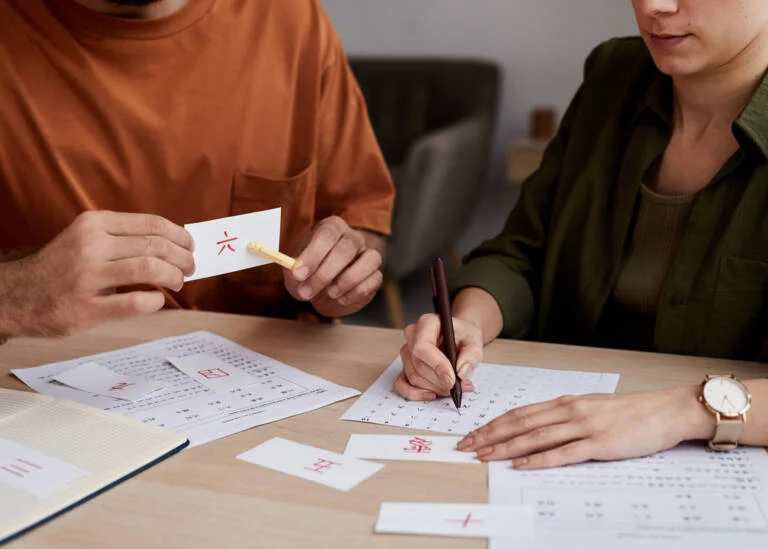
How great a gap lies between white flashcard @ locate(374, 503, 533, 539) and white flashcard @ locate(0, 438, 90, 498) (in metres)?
0.31

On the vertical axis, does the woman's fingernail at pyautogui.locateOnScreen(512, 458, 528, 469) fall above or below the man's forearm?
below

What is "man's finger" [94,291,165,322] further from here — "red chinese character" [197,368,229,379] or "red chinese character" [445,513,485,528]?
"red chinese character" [445,513,485,528]

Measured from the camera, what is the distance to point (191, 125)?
4.86 feet

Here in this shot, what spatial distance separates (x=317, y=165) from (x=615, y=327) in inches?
24.7

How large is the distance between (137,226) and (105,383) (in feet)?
0.81

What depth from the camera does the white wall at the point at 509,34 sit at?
3.81m

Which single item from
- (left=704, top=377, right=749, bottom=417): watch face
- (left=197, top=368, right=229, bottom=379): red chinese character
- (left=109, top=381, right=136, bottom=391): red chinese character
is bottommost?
(left=197, top=368, right=229, bottom=379): red chinese character

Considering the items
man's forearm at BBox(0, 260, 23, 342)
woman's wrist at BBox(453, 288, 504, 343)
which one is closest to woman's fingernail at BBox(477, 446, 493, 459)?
woman's wrist at BBox(453, 288, 504, 343)

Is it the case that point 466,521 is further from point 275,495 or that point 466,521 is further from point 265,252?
point 265,252

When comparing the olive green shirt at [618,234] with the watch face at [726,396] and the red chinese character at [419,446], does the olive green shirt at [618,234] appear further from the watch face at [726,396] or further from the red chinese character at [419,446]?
the red chinese character at [419,446]

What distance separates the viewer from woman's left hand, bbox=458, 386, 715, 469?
875mm

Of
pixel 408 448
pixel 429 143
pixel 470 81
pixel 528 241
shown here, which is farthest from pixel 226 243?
pixel 470 81

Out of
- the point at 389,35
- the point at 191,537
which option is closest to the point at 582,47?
the point at 389,35

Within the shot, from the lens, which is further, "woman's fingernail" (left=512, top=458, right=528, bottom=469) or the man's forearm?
the man's forearm
